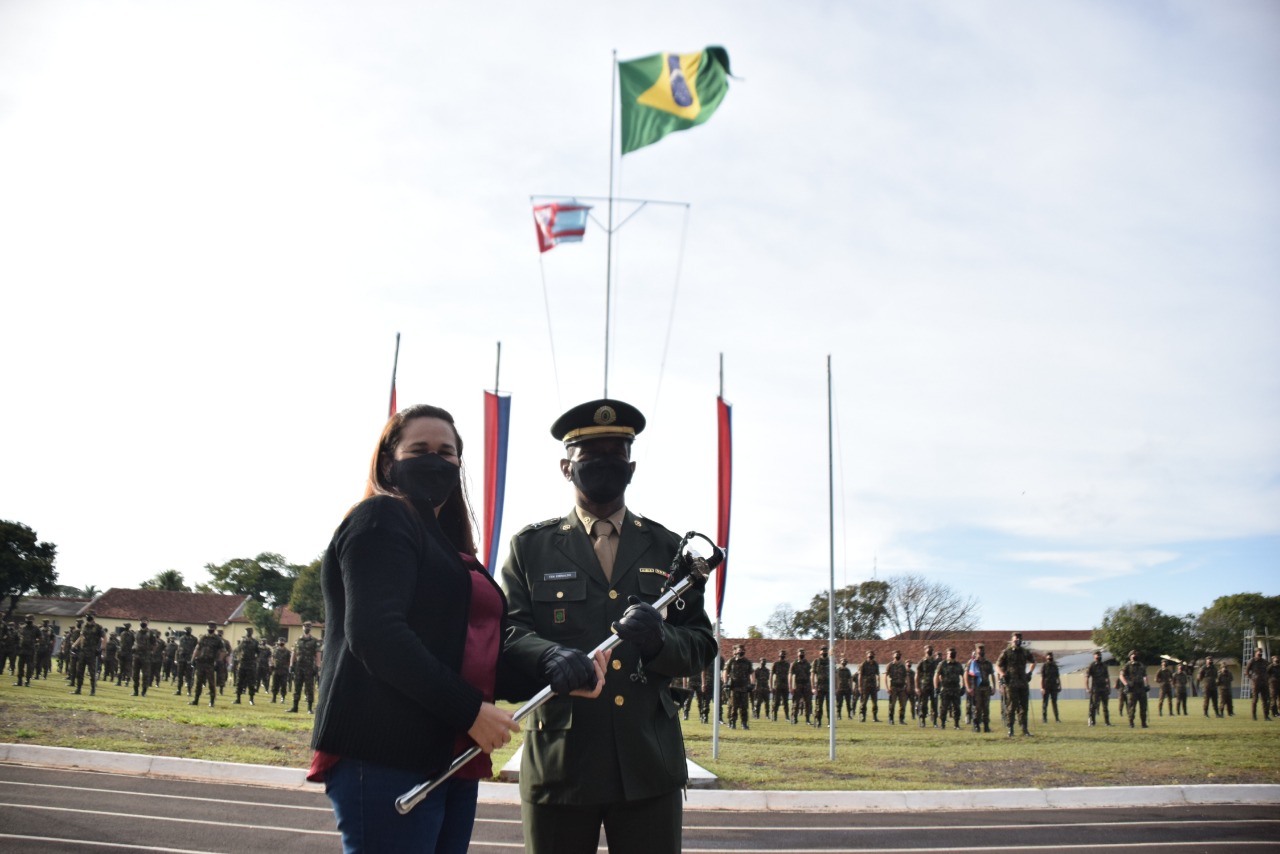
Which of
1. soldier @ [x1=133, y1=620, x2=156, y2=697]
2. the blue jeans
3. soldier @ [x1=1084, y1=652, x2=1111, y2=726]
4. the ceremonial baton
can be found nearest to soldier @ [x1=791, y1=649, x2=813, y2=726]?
soldier @ [x1=1084, y1=652, x2=1111, y2=726]

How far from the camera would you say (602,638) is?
11.8 feet

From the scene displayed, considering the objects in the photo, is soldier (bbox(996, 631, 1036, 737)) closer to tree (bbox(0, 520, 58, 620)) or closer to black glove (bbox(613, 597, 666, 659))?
black glove (bbox(613, 597, 666, 659))

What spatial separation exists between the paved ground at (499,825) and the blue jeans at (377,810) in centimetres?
554

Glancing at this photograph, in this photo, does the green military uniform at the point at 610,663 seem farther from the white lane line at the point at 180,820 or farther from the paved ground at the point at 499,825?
the white lane line at the point at 180,820

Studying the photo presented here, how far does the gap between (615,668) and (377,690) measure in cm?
110

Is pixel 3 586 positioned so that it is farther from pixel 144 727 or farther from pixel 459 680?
pixel 459 680

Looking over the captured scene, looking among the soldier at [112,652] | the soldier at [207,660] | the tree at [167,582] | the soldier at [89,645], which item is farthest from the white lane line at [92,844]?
the tree at [167,582]

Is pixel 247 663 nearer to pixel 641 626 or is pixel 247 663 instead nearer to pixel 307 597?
pixel 641 626

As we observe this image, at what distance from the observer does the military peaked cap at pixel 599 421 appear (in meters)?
3.84

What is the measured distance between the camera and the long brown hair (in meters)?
3.09

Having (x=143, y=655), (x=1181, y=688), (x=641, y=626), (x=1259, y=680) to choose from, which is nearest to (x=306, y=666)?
(x=143, y=655)

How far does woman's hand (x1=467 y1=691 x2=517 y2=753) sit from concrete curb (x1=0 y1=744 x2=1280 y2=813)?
7975 mm

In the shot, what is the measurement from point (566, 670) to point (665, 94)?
43.3ft

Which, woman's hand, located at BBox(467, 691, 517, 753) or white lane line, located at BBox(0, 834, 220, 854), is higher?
woman's hand, located at BBox(467, 691, 517, 753)
